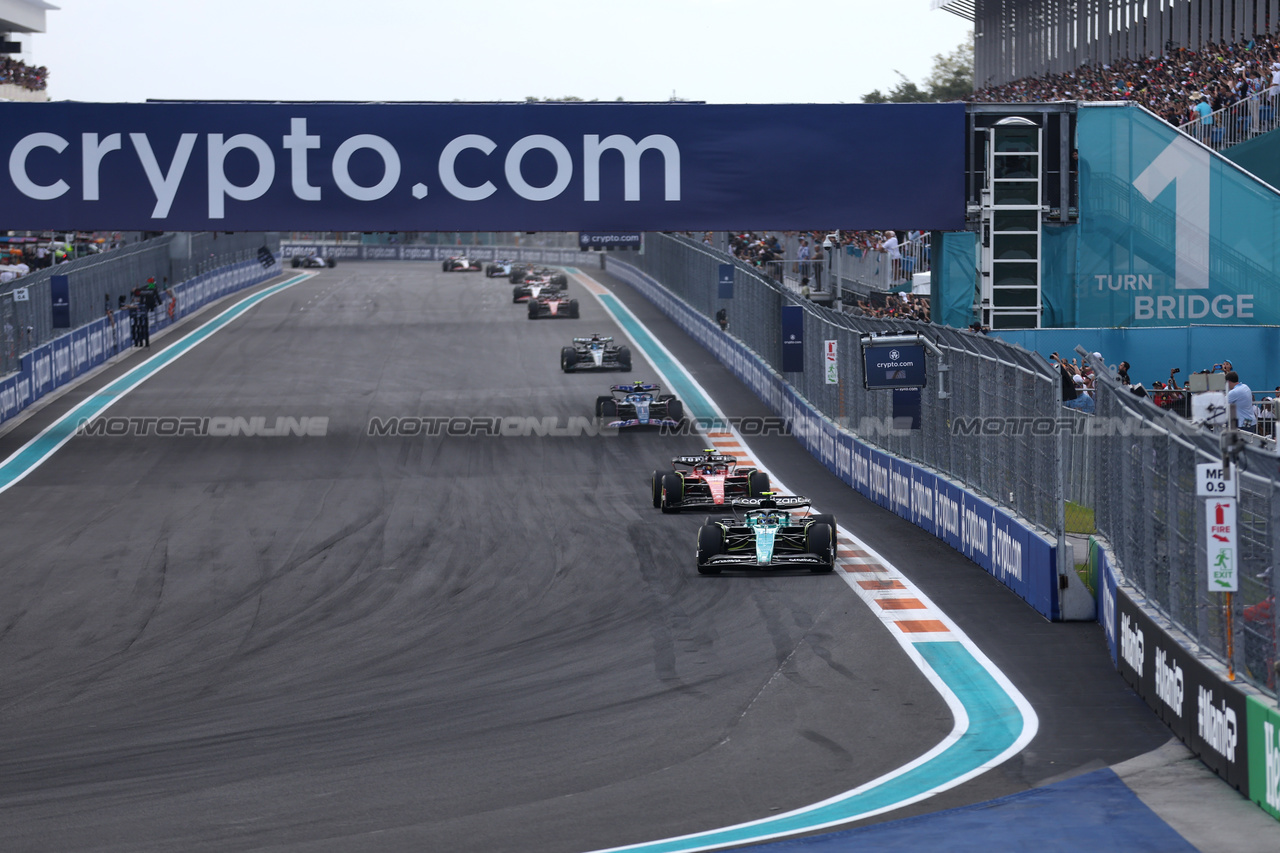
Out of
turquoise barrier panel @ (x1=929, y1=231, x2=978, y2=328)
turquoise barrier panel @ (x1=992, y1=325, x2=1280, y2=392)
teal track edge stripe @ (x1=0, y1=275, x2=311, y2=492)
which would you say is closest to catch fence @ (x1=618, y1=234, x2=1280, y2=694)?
turquoise barrier panel @ (x1=929, y1=231, x2=978, y2=328)

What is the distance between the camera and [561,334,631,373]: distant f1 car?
3809 cm

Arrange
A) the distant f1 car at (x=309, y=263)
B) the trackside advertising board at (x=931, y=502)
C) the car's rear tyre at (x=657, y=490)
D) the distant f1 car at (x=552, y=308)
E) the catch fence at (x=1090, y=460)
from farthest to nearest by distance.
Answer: the distant f1 car at (x=309, y=263) < the distant f1 car at (x=552, y=308) < the car's rear tyre at (x=657, y=490) < the trackside advertising board at (x=931, y=502) < the catch fence at (x=1090, y=460)

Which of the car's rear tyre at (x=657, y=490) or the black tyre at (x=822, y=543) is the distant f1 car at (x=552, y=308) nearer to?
the car's rear tyre at (x=657, y=490)

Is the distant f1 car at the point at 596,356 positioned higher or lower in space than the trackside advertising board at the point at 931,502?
higher

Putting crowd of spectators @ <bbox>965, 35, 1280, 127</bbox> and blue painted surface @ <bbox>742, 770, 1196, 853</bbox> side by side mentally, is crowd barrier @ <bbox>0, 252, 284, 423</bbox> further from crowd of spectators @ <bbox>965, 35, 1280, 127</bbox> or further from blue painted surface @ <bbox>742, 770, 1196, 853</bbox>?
blue painted surface @ <bbox>742, 770, 1196, 853</bbox>

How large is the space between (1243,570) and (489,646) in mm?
6909

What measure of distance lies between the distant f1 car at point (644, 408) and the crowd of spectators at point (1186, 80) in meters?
13.7

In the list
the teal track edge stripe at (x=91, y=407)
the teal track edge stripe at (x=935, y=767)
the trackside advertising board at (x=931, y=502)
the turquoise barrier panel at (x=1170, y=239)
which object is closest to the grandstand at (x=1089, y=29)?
the turquoise barrier panel at (x=1170, y=239)

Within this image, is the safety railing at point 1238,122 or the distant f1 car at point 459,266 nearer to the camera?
the safety railing at point 1238,122

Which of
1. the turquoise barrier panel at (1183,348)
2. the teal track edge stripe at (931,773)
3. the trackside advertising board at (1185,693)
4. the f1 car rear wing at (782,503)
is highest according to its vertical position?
the turquoise barrier panel at (1183,348)

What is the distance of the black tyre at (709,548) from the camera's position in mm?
17578

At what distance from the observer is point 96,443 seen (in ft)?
97.5

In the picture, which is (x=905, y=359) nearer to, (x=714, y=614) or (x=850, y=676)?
(x=714, y=614)

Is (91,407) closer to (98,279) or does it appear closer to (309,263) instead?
(98,279)
